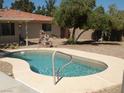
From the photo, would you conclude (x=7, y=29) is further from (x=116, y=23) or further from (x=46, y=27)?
(x=116, y=23)

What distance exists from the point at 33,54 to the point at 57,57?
2.33 m

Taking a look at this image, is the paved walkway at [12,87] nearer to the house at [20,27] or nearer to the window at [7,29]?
the house at [20,27]

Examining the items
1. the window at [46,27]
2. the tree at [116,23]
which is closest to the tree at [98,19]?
the tree at [116,23]

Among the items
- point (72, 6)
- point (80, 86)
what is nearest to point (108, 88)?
point (80, 86)

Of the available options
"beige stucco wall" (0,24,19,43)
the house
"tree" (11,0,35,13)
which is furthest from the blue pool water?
"tree" (11,0,35,13)

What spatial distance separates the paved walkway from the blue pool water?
11.7 feet

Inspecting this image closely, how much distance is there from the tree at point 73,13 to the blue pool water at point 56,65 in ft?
13.5

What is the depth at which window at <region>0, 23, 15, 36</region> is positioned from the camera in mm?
26450

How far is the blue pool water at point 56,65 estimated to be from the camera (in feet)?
41.7

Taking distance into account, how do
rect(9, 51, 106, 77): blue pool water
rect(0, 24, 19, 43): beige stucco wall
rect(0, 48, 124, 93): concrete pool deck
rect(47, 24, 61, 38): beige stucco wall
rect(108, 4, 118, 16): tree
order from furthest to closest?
1. rect(47, 24, 61, 38): beige stucco wall
2. rect(108, 4, 118, 16): tree
3. rect(0, 24, 19, 43): beige stucco wall
4. rect(9, 51, 106, 77): blue pool water
5. rect(0, 48, 124, 93): concrete pool deck

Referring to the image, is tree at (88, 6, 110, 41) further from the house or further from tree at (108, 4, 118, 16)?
the house

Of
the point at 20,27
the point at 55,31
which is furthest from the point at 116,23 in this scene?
the point at 20,27

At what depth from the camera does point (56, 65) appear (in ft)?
49.7

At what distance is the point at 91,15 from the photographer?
22281 millimetres
